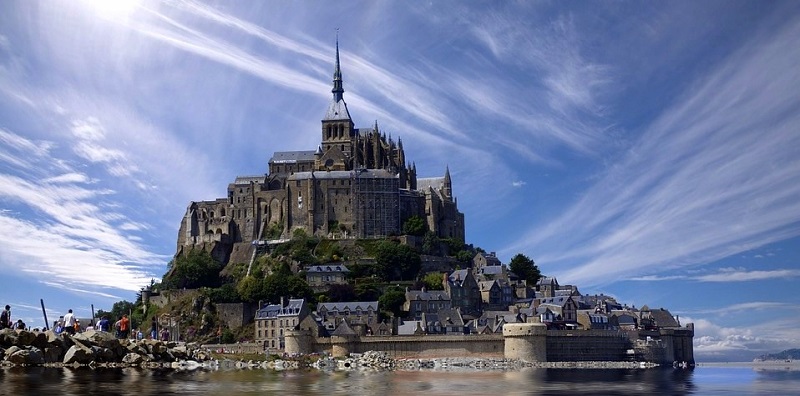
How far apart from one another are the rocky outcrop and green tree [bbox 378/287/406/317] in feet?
167

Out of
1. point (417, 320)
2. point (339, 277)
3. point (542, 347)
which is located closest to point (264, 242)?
point (339, 277)

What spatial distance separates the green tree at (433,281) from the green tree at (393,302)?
21.5 ft

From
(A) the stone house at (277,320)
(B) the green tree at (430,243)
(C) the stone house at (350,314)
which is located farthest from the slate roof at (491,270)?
(A) the stone house at (277,320)

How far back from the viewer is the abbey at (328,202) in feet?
390

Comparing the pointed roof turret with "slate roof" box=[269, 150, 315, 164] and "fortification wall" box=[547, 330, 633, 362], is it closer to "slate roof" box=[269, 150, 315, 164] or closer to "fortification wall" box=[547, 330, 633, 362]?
"slate roof" box=[269, 150, 315, 164]

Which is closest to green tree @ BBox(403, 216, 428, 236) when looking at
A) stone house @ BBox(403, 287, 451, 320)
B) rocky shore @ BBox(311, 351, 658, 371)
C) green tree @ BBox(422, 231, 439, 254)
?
green tree @ BBox(422, 231, 439, 254)

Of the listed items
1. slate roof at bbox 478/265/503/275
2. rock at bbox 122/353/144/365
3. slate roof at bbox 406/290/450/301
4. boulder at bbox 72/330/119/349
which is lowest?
rock at bbox 122/353/144/365

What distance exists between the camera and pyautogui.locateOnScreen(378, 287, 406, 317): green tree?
322ft

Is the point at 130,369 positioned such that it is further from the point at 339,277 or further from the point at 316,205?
the point at 316,205

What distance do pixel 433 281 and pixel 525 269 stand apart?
1589 centimetres

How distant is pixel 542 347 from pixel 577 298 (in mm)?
20785

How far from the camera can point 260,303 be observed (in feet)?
318

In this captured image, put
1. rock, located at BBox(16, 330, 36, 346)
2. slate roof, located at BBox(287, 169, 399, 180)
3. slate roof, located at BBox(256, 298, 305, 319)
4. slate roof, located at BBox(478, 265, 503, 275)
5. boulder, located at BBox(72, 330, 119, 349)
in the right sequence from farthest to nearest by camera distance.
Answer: slate roof, located at BBox(287, 169, 399, 180) < slate roof, located at BBox(478, 265, 503, 275) < slate roof, located at BBox(256, 298, 305, 319) < boulder, located at BBox(72, 330, 119, 349) < rock, located at BBox(16, 330, 36, 346)

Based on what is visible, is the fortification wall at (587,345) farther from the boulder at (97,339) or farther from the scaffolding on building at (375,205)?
the boulder at (97,339)
